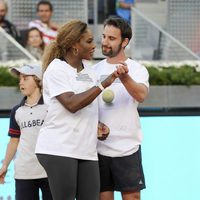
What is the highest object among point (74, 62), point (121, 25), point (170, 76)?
point (121, 25)

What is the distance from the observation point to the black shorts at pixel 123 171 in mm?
4480

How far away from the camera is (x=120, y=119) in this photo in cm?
443

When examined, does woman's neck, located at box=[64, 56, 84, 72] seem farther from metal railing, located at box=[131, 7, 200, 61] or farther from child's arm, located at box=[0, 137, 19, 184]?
metal railing, located at box=[131, 7, 200, 61]

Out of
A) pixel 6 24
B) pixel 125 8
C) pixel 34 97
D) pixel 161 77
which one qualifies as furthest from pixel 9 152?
pixel 125 8

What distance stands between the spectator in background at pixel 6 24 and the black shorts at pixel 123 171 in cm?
405

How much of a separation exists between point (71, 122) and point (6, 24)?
14.5 feet

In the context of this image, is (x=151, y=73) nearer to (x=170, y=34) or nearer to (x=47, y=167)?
(x=170, y=34)

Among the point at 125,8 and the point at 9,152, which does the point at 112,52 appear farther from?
the point at 125,8

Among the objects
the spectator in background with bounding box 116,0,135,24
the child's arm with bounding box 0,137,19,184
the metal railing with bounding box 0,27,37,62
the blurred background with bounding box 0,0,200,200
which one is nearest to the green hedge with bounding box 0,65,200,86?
the blurred background with bounding box 0,0,200,200

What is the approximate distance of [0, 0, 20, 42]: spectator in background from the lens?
8203 mm

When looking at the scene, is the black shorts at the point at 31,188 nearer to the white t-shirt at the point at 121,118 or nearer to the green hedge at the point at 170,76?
the white t-shirt at the point at 121,118

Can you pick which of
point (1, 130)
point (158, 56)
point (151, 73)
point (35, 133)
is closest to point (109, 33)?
point (35, 133)

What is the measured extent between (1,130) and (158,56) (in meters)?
3.39

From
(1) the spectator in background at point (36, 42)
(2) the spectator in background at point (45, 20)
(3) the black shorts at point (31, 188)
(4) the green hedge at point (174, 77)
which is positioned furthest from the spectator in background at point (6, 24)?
(3) the black shorts at point (31, 188)
